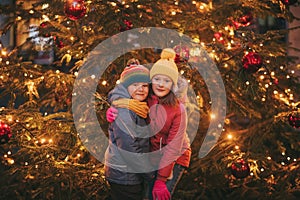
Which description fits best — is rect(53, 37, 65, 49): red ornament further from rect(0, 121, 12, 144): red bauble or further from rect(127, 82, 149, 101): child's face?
rect(127, 82, 149, 101): child's face

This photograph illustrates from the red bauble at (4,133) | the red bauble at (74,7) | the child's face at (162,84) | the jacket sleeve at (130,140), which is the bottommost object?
the red bauble at (4,133)

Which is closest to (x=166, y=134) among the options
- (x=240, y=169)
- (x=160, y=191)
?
(x=160, y=191)

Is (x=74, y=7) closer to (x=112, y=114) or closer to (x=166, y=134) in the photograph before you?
(x=112, y=114)

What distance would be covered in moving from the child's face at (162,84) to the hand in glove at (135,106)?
0.12 m

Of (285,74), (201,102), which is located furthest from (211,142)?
(285,74)

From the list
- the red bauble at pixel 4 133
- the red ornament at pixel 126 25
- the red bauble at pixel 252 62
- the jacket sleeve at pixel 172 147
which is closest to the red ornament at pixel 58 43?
the red ornament at pixel 126 25

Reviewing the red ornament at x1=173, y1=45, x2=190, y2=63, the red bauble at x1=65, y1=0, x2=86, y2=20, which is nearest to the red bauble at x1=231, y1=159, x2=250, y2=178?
the red ornament at x1=173, y1=45, x2=190, y2=63

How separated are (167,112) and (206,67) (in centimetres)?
151

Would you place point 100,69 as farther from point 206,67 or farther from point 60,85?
point 206,67

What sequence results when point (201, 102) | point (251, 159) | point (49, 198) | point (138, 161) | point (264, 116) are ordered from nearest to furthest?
point (138, 161), point (251, 159), point (201, 102), point (49, 198), point (264, 116)

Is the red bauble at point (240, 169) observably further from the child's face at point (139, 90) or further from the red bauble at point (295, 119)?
the child's face at point (139, 90)

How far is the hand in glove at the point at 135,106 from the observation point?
317 centimetres

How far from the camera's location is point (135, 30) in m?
4.64

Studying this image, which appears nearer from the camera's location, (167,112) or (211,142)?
(167,112)
